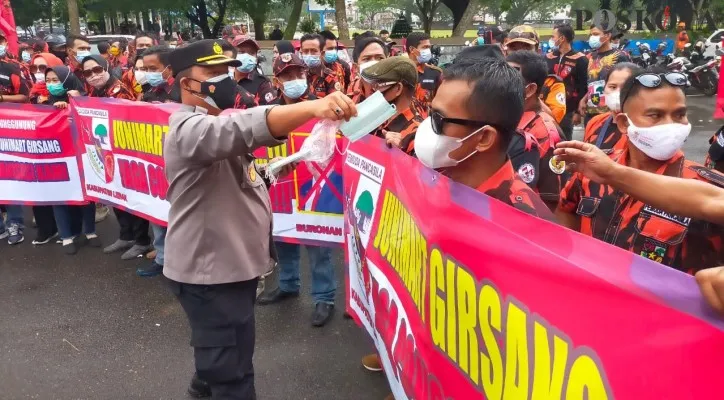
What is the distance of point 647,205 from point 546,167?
1039 millimetres

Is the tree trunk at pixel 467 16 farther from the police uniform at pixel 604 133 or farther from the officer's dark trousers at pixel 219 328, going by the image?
the officer's dark trousers at pixel 219 328

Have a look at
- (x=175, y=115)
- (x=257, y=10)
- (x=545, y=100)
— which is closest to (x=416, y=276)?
(x=175, y=115)

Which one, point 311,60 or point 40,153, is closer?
point 40,153

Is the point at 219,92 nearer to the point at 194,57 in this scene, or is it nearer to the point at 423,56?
the point at 194,57

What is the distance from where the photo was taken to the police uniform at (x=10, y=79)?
6.61 metres

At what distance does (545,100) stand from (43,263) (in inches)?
189

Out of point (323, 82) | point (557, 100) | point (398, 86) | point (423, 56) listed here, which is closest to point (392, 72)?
point (398, 86)

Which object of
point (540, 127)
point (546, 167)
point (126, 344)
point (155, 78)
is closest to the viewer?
point (546, 167)

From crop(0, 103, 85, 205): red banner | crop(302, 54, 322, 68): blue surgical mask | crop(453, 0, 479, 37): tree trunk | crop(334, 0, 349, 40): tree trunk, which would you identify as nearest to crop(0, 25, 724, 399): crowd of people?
crop(0, 103, 85, 205): red banner

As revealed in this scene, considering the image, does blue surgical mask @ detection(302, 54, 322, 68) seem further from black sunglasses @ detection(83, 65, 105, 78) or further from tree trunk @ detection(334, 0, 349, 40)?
tree trunk @ detection(334, 0, 349, 40)

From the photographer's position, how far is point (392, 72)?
336cm

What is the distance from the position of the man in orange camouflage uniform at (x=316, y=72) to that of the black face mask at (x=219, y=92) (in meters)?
4.61

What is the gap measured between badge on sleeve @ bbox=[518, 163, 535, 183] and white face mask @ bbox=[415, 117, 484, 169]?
103 centimetres

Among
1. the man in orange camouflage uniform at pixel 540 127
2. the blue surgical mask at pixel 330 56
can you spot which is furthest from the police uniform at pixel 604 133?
the blue surgical mask at pixel 330 56
